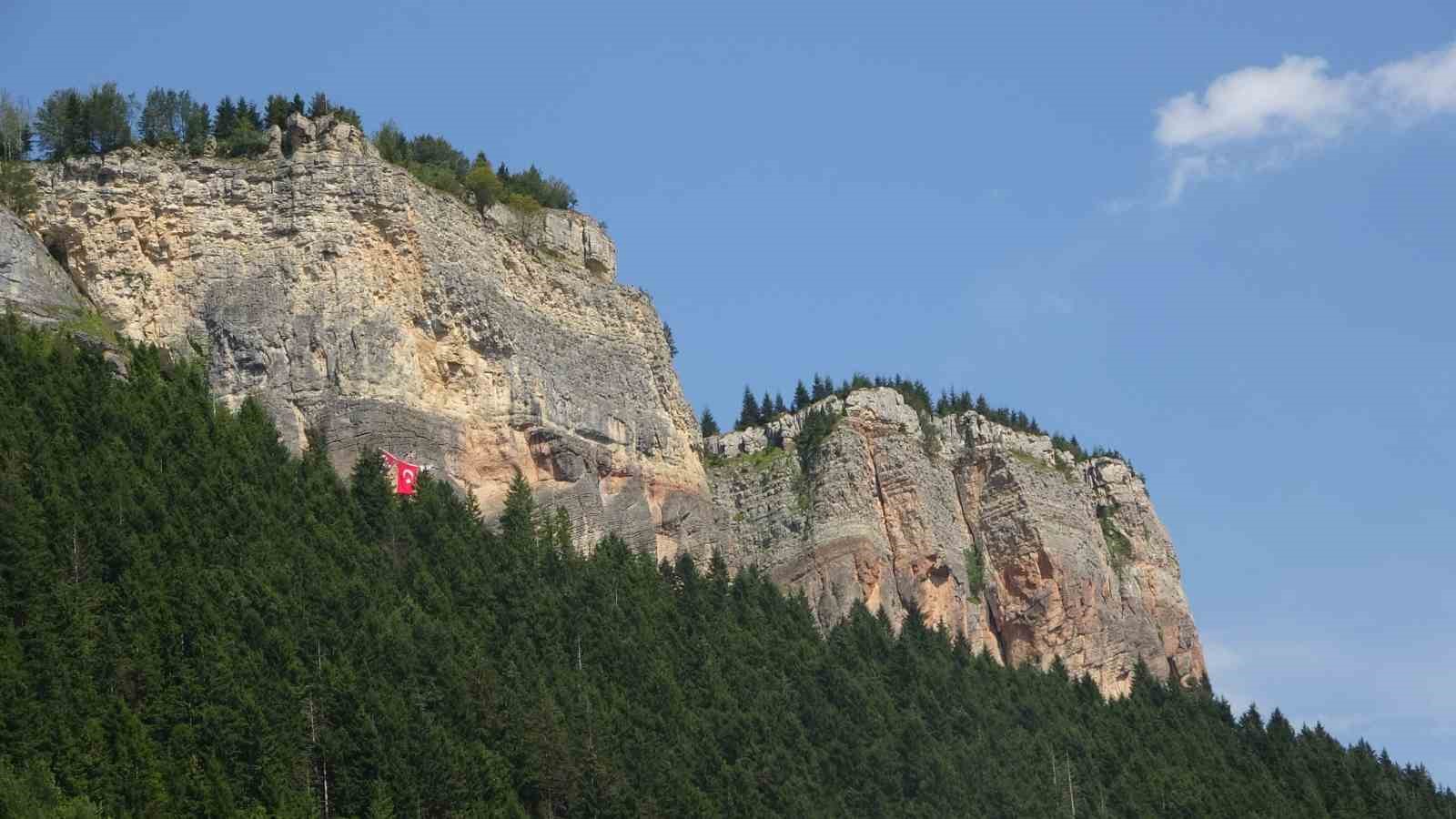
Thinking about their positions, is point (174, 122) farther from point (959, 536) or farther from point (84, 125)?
point (959, 536)

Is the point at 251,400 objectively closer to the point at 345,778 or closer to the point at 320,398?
the point at 320,398

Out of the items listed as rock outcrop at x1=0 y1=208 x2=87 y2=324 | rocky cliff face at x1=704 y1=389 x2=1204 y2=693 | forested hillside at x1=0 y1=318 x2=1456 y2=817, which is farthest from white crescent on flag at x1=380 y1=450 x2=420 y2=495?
rocky cliff face at x1=704 y1=389 x2=1204 y2=693

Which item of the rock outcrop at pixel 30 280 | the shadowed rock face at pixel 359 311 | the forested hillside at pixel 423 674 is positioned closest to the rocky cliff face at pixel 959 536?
the forested hillside at pixel 423 674

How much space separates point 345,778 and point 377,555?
12.7 m

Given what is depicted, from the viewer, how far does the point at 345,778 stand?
65.9 metres

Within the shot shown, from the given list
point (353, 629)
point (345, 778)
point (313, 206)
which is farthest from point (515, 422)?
point (345, 778)

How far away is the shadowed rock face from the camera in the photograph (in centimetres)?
8581

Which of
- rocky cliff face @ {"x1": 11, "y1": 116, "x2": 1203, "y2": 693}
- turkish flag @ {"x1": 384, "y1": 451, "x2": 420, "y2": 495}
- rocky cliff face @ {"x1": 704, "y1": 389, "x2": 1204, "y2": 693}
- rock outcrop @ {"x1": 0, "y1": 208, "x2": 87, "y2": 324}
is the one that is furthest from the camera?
rocky cliff face @ {"x1": 704, "y1": 389, "x2": 1204, "y2": 693}

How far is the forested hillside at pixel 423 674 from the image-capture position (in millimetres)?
64375

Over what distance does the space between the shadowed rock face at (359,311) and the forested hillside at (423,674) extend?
2.51 metres

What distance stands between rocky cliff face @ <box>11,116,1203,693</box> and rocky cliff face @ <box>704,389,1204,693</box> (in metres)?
0.13

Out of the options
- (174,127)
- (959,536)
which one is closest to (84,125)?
(174,127)

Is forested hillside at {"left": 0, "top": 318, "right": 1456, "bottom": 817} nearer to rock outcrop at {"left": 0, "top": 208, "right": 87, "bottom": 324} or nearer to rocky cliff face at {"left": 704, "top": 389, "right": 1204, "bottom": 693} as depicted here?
rock outcrop at {"left": 0, "top": 208, "right": 87, "bottom": 324}

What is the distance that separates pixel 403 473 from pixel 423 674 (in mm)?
14395
